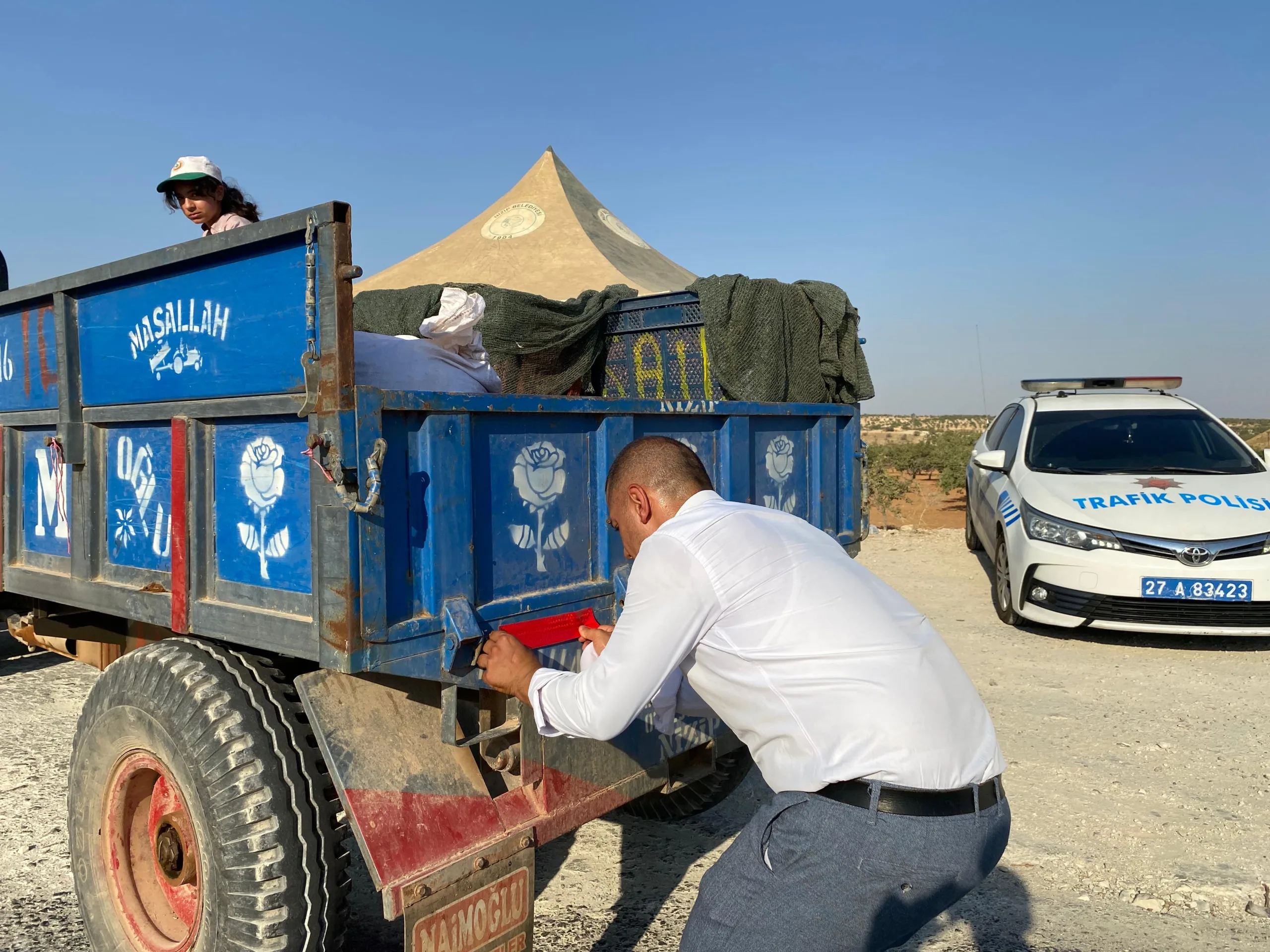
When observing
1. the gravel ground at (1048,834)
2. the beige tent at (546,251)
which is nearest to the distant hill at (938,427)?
the beige tent at (546,251)

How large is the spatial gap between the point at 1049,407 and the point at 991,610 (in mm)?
1808

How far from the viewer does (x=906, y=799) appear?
1656mm

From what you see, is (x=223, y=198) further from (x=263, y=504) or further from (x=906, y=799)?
(x=906, y=799)

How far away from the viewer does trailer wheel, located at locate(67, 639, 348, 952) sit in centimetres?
217

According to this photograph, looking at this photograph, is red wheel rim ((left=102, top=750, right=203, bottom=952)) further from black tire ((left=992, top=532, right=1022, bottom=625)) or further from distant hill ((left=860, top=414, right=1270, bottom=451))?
distant hill ((left=860, top=414, right=1270, bottom=451))

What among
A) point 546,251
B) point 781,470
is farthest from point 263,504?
point 546,251

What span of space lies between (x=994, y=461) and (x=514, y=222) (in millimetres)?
14855

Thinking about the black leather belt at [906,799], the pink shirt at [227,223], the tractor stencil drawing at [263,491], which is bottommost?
the black leather belt at [906,799]

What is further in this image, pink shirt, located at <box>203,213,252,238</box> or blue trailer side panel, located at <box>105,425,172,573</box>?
pink shirt, located at <box>203,213,252,238</box>

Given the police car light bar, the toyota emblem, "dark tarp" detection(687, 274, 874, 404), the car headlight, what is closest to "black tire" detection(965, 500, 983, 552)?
the police car light bar

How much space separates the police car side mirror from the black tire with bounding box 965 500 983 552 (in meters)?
2.41

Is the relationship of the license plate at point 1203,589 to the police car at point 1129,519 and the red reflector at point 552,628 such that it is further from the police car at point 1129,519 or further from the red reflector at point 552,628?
the red reflector at point 552,628

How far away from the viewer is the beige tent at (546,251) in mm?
17578

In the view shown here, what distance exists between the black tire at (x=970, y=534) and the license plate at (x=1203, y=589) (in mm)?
3650
